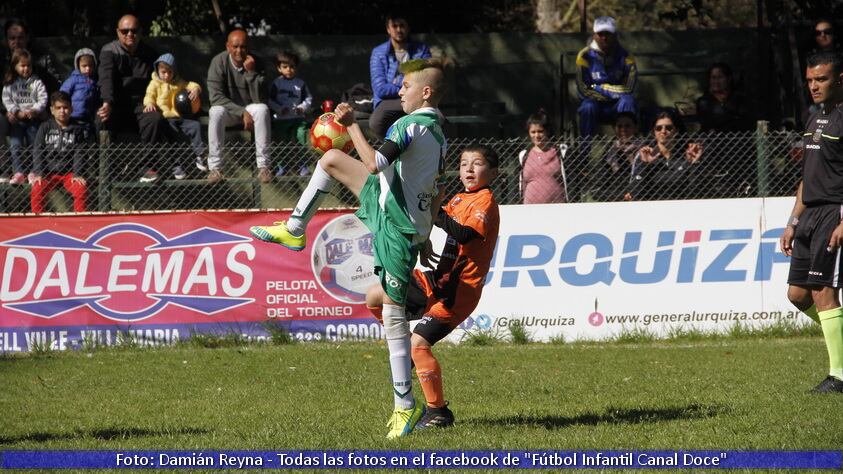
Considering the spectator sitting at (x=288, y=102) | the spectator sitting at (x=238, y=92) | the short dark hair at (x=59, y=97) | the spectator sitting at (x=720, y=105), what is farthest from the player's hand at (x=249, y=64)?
the spectator sitting at (x=720, y=105)

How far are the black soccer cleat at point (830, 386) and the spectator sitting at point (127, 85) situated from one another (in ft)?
26.2

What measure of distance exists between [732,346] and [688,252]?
1.12 meters

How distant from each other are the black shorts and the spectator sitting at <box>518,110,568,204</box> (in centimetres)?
416

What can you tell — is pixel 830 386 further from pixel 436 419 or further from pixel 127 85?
pixel 127 85

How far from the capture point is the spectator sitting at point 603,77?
13.9 m

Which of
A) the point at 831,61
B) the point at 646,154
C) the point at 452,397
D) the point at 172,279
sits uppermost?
the point at 831,61

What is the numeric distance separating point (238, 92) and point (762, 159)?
5.99 meters

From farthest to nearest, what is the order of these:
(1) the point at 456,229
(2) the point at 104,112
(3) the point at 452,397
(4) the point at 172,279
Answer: (2) the point at 104,112 → (4) the point at 172,279 → (3) the point at 452,397 → (1) the point at 456,229

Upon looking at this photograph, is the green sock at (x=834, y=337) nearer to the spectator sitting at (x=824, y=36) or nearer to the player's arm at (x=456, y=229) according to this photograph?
the player's arm at (x=456, y=229)

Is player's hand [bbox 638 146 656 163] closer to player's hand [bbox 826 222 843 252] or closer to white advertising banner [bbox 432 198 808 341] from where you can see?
white advertising banner [bbox 432 198 808 341]

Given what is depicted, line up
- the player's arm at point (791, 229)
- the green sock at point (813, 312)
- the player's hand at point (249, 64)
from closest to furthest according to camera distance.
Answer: the player's arm at point (791, 229) < the green sock at point (813, 312) < the player's hand at point (249, 64)

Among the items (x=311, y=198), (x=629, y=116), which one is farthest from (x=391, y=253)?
(x=629, y=116)

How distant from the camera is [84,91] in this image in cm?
1341

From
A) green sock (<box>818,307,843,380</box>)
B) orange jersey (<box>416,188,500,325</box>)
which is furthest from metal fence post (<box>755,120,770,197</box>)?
orange jersey (<box>416,188,500,325</box>)
